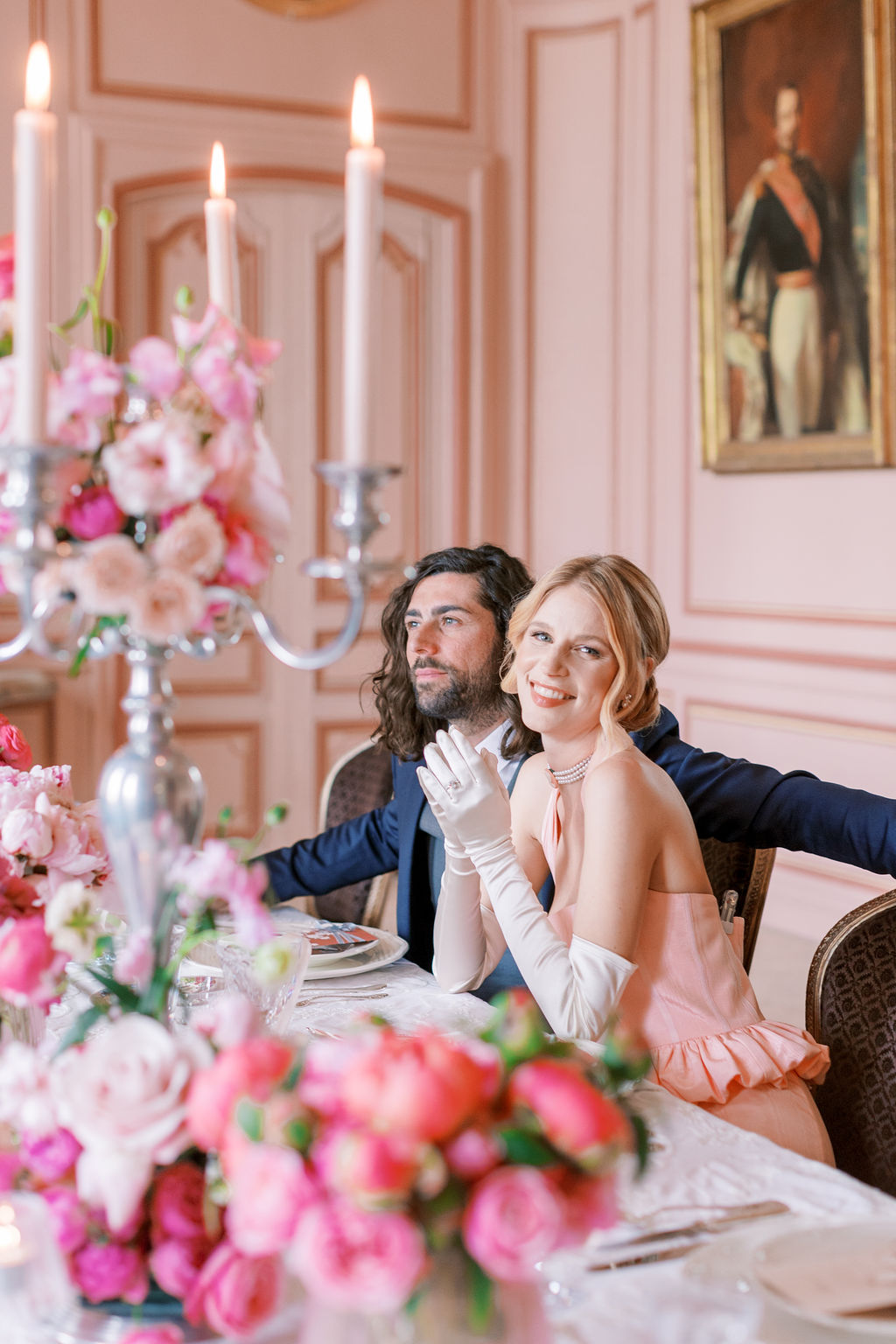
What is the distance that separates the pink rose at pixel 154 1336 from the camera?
0.87 metres

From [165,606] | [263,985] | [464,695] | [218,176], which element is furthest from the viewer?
[464,695]

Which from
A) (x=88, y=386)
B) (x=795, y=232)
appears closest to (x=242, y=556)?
(x=88, y=386)

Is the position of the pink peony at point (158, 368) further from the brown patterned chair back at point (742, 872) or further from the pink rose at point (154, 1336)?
the brown patterned chair back at point (742, 872)

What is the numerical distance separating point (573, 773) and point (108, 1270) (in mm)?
1149

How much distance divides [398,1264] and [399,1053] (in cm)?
10

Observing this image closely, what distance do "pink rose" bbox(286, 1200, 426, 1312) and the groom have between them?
138cm

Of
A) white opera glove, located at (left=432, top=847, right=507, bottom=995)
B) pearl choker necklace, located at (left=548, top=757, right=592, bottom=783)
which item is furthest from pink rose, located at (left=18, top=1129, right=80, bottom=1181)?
pearl choker necklace, located at (left=548, top=757, right=592, bottom=783)

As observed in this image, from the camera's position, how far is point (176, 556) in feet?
3.14

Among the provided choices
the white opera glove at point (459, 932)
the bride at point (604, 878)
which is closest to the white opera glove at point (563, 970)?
the bride at point (604, 878)

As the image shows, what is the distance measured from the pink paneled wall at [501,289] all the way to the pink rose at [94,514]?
3667 mm

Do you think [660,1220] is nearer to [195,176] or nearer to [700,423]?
[700,423]

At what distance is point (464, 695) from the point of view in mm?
2391

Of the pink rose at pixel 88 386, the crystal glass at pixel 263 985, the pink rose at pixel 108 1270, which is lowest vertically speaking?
the pink rose at pixel 108 1270

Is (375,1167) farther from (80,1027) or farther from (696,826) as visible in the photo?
(696,826)
